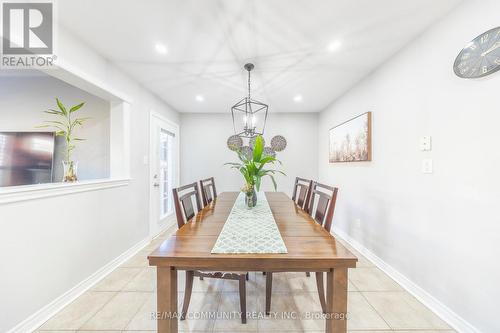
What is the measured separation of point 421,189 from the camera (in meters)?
1.82

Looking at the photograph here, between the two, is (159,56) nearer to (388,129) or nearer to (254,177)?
(254,177)

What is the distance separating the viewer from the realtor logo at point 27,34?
140 centimetres

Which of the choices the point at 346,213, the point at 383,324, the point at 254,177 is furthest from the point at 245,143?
the point at 383,324

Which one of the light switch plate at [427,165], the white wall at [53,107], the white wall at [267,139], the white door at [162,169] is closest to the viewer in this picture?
the light switch plate at [427,165]

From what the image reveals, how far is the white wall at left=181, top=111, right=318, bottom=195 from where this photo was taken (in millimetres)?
4477

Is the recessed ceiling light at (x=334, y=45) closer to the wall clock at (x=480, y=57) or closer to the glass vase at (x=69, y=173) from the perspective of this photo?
the wall clock at (x=480, y=57)

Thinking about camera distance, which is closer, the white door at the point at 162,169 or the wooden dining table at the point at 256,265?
the wooden dining table at the point at 256,265

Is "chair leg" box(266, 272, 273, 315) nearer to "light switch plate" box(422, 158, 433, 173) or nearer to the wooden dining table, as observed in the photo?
the wooden dining table

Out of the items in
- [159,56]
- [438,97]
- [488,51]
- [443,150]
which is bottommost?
[443,150]

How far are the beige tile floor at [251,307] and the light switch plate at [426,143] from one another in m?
1.32

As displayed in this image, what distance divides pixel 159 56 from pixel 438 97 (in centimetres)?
257

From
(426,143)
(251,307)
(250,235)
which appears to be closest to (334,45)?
(426,143)

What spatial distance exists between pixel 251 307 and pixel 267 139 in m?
3.31

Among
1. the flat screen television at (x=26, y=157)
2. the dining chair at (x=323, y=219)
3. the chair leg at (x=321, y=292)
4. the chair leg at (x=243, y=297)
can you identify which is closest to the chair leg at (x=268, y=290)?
the dining chair at (x=323, y=219)
